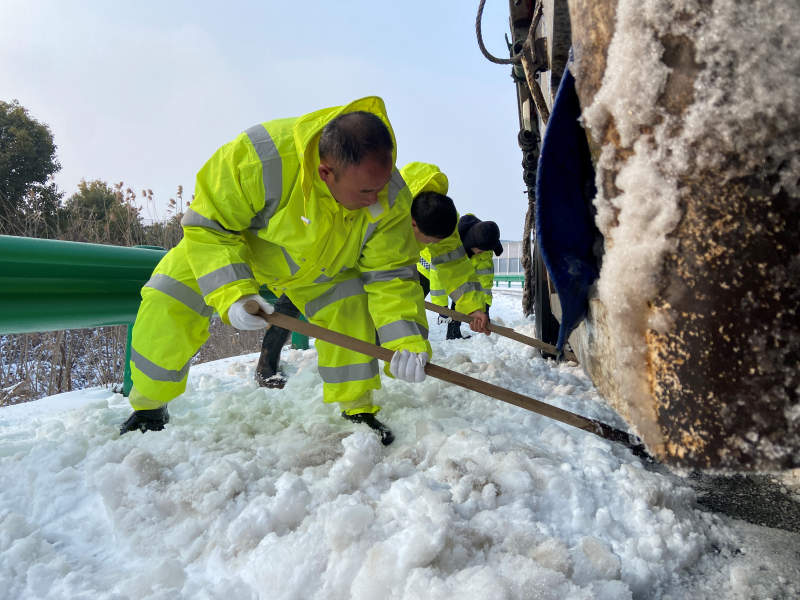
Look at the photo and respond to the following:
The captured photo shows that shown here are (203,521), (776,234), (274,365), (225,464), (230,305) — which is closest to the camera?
(776,234)

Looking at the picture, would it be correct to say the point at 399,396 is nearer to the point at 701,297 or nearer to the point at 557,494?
the point at 557,494

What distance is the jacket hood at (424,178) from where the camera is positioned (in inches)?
135

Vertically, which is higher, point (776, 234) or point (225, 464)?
point (776, 234)

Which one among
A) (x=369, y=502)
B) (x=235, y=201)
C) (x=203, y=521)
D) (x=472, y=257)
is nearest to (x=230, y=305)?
(x=235, y=201)

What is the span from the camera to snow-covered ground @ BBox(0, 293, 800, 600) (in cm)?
109

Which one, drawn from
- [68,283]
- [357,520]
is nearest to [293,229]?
[68,283]

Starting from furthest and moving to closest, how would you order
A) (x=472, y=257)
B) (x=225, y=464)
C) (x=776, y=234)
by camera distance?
(x=472, y=257)
(x=225, y=464)
(x=776, y=234)

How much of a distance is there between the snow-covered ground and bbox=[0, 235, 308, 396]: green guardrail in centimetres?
45

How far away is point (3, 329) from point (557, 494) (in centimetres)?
205

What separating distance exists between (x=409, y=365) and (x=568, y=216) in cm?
95

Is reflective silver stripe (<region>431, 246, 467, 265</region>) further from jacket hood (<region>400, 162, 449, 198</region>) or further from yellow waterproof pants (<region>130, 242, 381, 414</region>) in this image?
yellow waterproof pants (<region>130, 242, 381, 414</region>)

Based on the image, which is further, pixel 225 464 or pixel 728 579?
pixel 225 464

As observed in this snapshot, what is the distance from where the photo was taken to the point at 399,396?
253 centimetres

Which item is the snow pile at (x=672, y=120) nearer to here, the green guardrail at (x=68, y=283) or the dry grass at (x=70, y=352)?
the green guardrail at (x=68, y=283)
